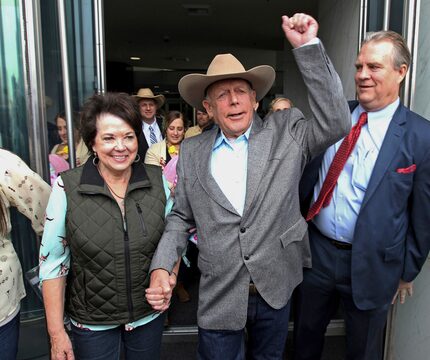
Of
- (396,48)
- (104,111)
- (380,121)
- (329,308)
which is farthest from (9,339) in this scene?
(396,48)

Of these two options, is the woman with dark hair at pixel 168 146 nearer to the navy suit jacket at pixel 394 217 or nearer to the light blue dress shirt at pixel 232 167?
the light blue dress shirt at pixel 232 167

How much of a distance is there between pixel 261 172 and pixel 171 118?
2.15 meters

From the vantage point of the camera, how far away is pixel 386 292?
168cm

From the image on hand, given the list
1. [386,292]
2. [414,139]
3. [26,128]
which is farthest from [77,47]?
[386,292]

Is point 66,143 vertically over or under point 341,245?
over

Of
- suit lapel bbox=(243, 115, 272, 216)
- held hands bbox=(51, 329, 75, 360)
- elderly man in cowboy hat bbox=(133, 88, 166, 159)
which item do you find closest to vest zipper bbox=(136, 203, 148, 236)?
suit lapel bbox=(243, 115, 272, 216)

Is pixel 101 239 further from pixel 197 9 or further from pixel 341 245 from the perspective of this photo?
pixel 197 9

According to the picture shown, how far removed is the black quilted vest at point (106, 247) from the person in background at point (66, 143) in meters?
0.81

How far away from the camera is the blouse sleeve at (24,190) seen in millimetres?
1457

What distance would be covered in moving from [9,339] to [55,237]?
50 centimetres

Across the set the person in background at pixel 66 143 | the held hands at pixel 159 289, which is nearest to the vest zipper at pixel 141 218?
the held hands at pixel 159 289

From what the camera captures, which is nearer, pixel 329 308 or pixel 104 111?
pixel 104 111

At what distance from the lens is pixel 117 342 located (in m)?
1.55

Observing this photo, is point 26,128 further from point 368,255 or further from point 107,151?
point 368,255
